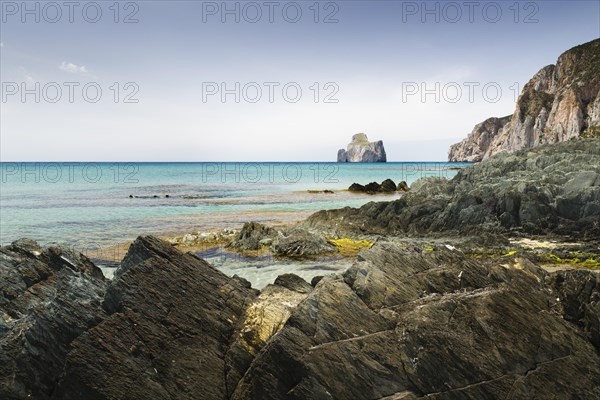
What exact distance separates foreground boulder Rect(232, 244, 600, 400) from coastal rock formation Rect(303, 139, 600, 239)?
905 inches

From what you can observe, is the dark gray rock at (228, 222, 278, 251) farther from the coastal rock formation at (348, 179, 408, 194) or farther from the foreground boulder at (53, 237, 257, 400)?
the coastal rock formation at (348, 179, 408, 194)

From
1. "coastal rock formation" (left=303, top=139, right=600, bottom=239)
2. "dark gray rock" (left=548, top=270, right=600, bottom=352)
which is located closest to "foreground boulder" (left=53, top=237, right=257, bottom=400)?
"dark gray rock" (left=548, top=270, right=600, bottom=352)

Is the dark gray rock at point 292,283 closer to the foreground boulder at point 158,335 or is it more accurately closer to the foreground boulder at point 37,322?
the foreground boulder at point 158,335

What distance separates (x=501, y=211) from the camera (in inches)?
1297

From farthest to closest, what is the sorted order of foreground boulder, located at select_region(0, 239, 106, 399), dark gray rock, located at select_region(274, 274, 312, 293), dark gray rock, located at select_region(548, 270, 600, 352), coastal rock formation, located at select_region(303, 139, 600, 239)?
coastal rock formation, located at select_region(303, 139, 600, 239) < dark gray rock, located at select_region(274, 274, 312, 293) < dark gray rock, located at select_region(548, 270, 600, 352) < foreground boulder, located at select_region(0, 239, 106, 399)

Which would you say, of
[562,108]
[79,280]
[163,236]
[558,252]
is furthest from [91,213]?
[562,108]

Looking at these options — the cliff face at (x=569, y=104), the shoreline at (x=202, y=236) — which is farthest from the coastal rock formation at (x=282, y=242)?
the cliff face at (x=569, y=104)

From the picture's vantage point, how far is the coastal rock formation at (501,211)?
30953mm

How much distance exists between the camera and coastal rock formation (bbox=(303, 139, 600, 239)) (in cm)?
3095

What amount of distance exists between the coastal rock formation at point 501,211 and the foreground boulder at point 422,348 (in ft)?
75.4

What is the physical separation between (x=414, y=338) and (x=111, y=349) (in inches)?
267

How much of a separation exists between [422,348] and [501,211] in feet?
90.1

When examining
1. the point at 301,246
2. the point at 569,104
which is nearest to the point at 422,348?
the point at 301,246

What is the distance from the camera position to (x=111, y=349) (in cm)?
912
